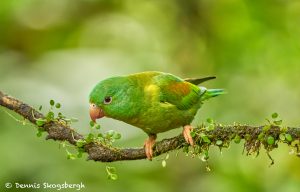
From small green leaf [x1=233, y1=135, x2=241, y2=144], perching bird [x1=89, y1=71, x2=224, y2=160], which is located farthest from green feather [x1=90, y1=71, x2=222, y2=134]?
small green leaf [x1=233, y1=135, x2=241, y2=144]

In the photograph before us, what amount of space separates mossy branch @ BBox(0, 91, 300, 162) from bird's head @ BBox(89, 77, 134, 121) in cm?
50

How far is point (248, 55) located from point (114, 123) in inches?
74.8

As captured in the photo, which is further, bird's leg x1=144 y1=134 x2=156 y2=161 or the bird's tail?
the bird's tail

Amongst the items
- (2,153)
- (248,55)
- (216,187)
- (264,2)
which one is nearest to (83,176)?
(2,153)

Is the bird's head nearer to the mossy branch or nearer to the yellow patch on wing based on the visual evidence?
the yellow patch on wing

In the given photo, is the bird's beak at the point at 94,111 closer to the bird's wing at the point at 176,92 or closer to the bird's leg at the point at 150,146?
the bird's leg at the point at 150,146

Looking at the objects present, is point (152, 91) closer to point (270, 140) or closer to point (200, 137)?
point (200, 137)

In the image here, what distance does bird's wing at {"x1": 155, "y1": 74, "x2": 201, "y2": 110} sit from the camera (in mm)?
4820

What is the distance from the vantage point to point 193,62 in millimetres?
6789

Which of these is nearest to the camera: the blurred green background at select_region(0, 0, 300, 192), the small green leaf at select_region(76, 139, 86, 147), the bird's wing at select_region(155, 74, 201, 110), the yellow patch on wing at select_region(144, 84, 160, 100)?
the small green leaf at select_region(76, 139, 86, 147)

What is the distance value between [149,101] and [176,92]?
319mm

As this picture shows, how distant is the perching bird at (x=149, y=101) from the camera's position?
4453mm

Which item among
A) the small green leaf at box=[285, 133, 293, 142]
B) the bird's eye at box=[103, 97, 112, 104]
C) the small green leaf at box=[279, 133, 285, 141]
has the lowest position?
the small green leaf at box=[285, 133, 293, 142]

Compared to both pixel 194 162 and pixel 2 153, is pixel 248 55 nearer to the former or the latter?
pixel 194 162
